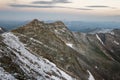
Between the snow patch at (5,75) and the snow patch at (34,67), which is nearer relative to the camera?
the snow patch at (5,75)

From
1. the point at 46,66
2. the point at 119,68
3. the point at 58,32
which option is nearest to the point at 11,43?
the point at 46,66

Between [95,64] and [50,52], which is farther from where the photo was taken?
[95,64]

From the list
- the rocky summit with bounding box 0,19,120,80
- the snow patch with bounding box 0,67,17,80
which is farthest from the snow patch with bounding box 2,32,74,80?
the snow patch with bounding box 0,67,17,80

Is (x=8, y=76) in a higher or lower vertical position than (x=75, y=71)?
higher

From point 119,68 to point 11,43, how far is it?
92.0 m

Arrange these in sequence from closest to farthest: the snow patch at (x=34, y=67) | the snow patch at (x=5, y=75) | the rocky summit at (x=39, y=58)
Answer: the snow patch at (x=5, y=75) < the rocky summit at (x=39, y=58) < the snow patch at (x=34, y=67)

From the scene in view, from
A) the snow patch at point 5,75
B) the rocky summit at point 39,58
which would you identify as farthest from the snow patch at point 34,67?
the snow patch at point 5,75

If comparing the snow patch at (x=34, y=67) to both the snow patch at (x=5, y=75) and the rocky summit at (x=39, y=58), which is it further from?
the snow patch at (x=5, y=75)

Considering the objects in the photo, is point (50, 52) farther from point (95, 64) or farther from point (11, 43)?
point (95, 64)

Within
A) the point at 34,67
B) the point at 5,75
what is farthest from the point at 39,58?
the point at 5,75

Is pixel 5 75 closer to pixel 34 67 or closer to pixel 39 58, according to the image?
pixel 34 67

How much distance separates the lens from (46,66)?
51.2 metres

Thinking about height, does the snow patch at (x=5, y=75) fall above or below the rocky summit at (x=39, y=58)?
above

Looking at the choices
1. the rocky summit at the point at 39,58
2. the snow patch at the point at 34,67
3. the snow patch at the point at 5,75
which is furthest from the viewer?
the snow patch at the point at 34,67
